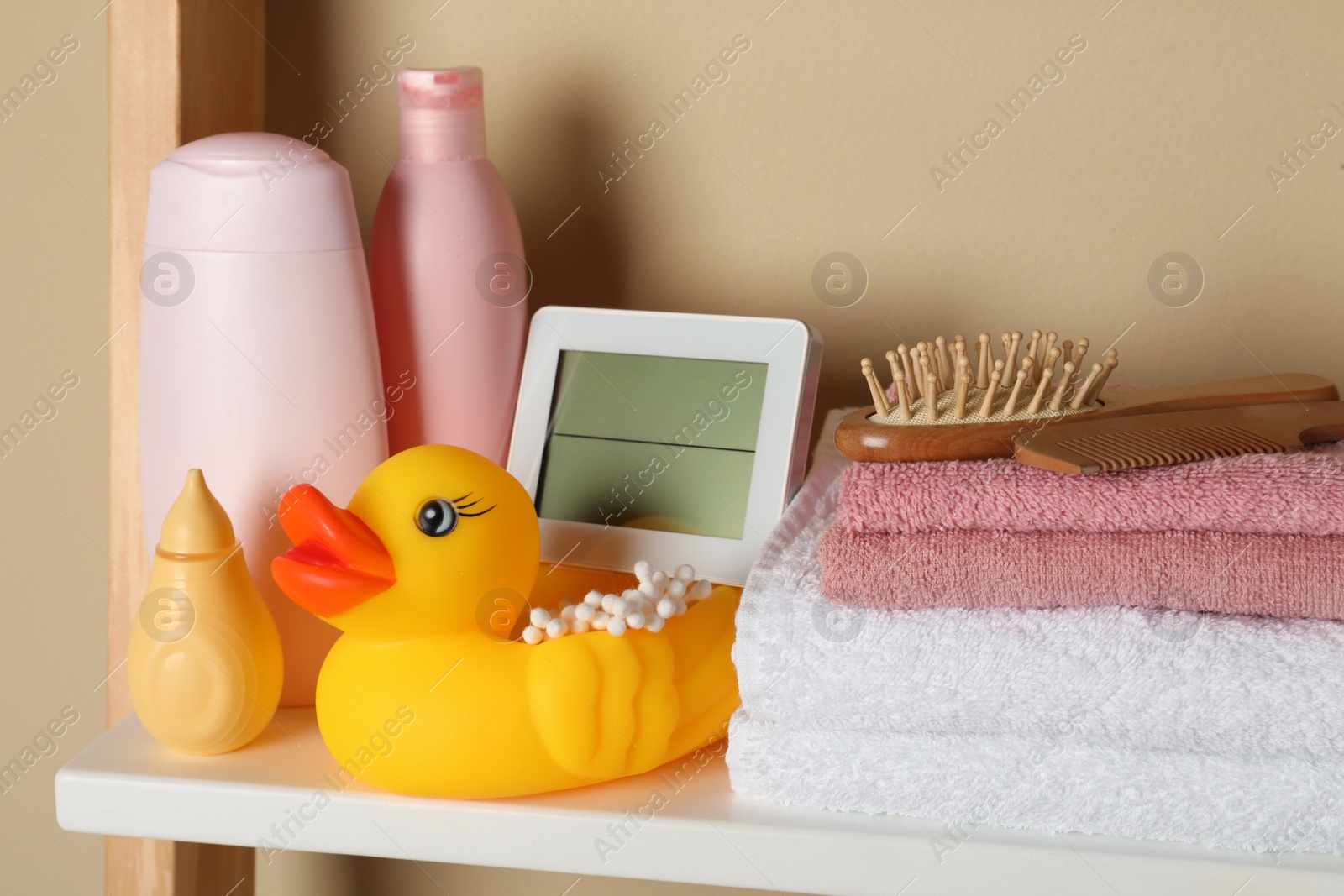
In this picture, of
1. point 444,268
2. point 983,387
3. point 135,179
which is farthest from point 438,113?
point 983,387

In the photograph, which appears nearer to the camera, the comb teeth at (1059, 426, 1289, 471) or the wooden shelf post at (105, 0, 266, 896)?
the comb teeth at (1059, 426, 1289, 471)

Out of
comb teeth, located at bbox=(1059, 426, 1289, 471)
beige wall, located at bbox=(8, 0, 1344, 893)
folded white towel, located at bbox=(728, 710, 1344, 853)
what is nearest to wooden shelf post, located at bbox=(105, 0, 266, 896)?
beige wall, located at bbox=(8, 0, 1344, 893)

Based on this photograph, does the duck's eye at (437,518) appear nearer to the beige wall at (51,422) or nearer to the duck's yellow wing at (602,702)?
the duck's yellow wing at (602,702)

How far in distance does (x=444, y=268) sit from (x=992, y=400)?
263mm

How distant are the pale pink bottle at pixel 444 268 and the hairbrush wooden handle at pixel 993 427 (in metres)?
0.19

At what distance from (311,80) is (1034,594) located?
20.3 inches

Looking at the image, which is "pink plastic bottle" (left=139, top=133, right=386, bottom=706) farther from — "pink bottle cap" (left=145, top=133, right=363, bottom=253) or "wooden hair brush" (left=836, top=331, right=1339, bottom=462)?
"wooden hair brush" (left=836, top=331, right=1339, bottom=462)

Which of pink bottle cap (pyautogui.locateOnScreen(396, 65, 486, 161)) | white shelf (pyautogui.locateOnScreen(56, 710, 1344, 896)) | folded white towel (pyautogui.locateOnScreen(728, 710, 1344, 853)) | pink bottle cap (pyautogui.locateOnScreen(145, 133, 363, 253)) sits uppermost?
pink bottle cap (pyautogui.locateOnScreen(396, 65, 486, 161))

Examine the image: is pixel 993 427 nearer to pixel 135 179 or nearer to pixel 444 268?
pixel 444 268

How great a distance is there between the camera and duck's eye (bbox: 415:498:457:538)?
404 mm

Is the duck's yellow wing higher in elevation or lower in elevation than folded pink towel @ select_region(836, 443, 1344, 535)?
lower

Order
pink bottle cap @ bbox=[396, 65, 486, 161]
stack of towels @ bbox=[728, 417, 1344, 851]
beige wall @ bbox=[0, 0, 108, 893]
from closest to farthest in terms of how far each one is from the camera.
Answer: stack of towels @ bbox=[728, 417, 1344, 851] → pink bottle cap @ bbox=[396, 65, 486, 161] → beige wall @ bbox=[0, 0, 108, 893]

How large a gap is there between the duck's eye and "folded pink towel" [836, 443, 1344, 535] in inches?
5.9

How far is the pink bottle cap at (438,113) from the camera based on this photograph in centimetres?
51
